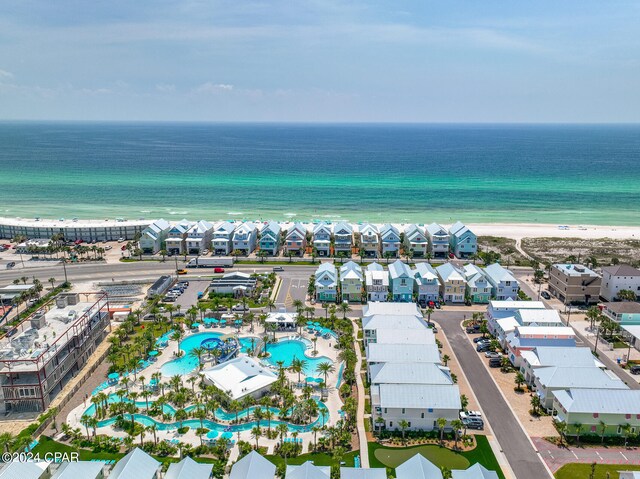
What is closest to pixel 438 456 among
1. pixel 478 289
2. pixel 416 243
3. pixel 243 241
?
pixel 478 289

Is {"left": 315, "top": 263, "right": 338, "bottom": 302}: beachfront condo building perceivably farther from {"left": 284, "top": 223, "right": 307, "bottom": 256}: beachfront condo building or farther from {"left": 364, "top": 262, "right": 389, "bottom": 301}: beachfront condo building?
{"left": 284, "top": 223, "right": 307, "bottom": 256}: beachfront condo building

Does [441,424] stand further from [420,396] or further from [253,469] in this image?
[253,469]

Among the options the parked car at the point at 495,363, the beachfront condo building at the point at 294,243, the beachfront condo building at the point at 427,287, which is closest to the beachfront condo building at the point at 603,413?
the parked car at the point at 495,363

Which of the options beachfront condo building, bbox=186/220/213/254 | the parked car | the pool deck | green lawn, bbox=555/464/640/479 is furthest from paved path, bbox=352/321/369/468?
beachfront condo building, bbox=186/220/213/254

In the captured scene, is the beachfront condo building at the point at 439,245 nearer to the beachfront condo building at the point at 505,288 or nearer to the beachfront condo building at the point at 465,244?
the beachfront condo building at the point at 465,244

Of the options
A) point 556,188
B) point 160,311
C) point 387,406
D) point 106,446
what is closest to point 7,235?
point 160,311

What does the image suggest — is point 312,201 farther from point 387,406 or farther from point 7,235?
point 387,406
